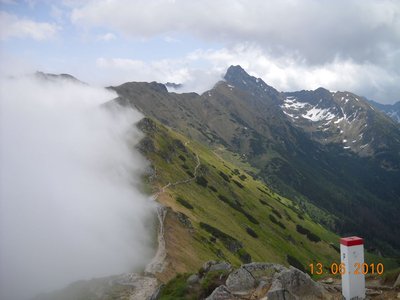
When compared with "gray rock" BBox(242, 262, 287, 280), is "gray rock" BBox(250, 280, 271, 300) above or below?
below

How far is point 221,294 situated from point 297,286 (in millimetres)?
6607

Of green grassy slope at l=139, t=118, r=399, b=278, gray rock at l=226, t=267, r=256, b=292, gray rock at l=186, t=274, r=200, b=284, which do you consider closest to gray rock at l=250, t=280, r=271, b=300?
gray rock at l=226, t=267, r=256, b=292

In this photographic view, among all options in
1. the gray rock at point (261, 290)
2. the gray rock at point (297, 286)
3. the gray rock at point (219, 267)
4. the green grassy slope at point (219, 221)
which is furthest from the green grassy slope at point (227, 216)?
the gray rock at point (297, 286)

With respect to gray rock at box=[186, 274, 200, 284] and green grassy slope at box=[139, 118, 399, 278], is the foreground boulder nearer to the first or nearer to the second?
gray rock at box=[186, 274, 200, 284]

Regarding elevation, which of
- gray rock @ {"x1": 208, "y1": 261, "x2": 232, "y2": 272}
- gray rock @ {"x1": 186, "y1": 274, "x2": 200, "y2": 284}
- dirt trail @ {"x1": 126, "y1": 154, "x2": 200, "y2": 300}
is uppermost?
gray rock @ {"x1": 208, "y1": 261, "x2": 232, "y2": 272}

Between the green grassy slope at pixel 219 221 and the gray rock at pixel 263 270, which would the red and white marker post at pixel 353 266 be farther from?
the green grassy slope at pixel 219 221

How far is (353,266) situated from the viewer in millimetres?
31781

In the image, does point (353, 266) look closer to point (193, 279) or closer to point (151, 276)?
point (193, 279)

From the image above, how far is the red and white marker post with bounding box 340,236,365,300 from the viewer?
31.6 meters

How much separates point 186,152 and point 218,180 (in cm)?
2102

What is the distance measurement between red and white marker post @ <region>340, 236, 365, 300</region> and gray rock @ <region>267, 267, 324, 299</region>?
2.66 meters

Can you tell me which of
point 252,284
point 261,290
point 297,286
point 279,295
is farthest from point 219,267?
point 279,295

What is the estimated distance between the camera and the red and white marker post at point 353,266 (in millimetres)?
31578

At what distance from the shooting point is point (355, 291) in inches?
1256
